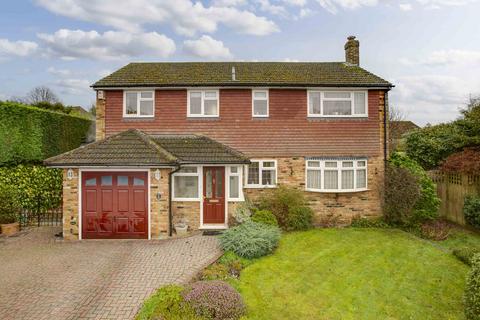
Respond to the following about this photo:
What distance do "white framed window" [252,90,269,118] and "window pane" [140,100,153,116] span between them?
4.68 m

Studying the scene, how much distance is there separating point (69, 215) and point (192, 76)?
7.72 meters

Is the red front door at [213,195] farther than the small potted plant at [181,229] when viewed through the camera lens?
Yes

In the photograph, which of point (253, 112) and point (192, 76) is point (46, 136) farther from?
point (253, 112)

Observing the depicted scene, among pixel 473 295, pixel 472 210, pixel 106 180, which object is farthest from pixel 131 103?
pixel 472 210

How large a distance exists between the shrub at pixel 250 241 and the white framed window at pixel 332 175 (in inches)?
148

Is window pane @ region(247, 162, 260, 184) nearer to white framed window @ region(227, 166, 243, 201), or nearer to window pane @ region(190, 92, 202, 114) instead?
white framed window @ region(227, 166, 243, 201)

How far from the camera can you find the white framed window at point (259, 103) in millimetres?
12852

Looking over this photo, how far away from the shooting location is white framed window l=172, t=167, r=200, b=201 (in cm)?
1157

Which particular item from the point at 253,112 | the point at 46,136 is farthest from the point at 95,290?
the point at 46,136

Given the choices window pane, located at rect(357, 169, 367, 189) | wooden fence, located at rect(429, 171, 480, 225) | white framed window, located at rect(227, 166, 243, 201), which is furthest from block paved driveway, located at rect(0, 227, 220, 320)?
wooden fence, located at rect(429, 171, 480, 225)

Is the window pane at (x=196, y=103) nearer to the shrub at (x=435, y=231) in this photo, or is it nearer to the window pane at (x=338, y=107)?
the window pane at (x=338, y=107)

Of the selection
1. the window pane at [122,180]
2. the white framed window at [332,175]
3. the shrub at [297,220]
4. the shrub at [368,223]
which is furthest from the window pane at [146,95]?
the shrub at [368,223]

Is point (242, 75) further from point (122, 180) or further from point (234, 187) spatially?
point (122, 180)

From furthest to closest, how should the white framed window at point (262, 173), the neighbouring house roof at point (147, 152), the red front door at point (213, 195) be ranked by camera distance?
1. the white framed window at point (262, 173)
2. the red front door at point (213, 195)
3. the neighbouring house roof at point (147, 152)
